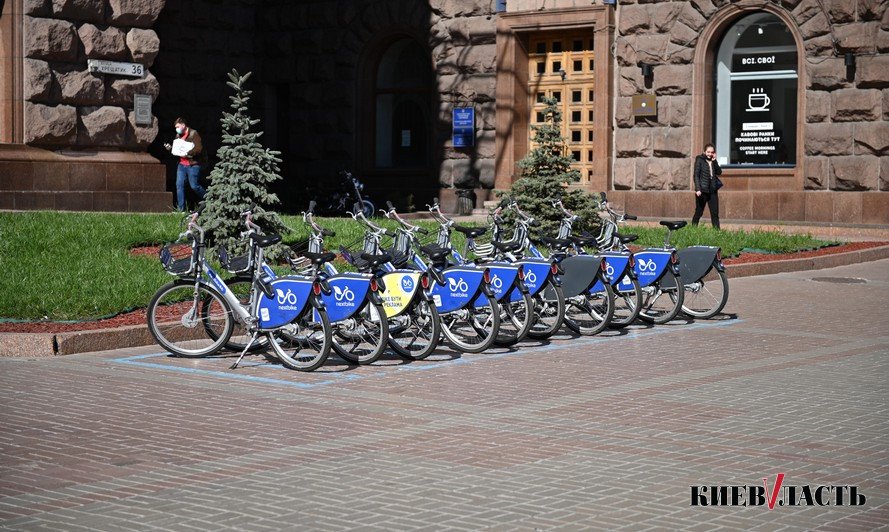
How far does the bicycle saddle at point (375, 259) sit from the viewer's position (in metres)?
12.0

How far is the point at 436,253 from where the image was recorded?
1281 cm

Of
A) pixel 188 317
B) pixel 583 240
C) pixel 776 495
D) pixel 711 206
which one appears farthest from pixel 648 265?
pixel 711 206

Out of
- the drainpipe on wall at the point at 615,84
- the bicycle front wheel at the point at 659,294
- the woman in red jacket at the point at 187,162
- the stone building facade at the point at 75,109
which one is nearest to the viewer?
the bicycle front wheel at the point at 659,294

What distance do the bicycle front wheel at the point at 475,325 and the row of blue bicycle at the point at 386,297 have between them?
1 centimetres

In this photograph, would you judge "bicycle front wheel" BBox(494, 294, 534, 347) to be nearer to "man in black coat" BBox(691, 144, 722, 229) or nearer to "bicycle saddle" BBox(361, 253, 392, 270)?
"bicycle saddle" BBox(361, 253, 392, 270)

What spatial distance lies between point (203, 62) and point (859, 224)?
51.1 feet

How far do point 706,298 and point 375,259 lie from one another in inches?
189

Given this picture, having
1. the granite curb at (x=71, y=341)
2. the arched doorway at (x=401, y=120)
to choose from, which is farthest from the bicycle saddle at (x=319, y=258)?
the arched doorway at (x=401, y=120)

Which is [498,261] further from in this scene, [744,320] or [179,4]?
[179,4]

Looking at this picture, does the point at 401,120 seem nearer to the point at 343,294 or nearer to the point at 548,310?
the point at 548,310

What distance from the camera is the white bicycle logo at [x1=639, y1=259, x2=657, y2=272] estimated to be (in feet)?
47.7

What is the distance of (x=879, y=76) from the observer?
25.8 meters

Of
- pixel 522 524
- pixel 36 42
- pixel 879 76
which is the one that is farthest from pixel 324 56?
pixel 522 524

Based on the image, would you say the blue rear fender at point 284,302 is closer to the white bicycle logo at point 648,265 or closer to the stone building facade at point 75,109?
the white bicycle logo at point 648,265
